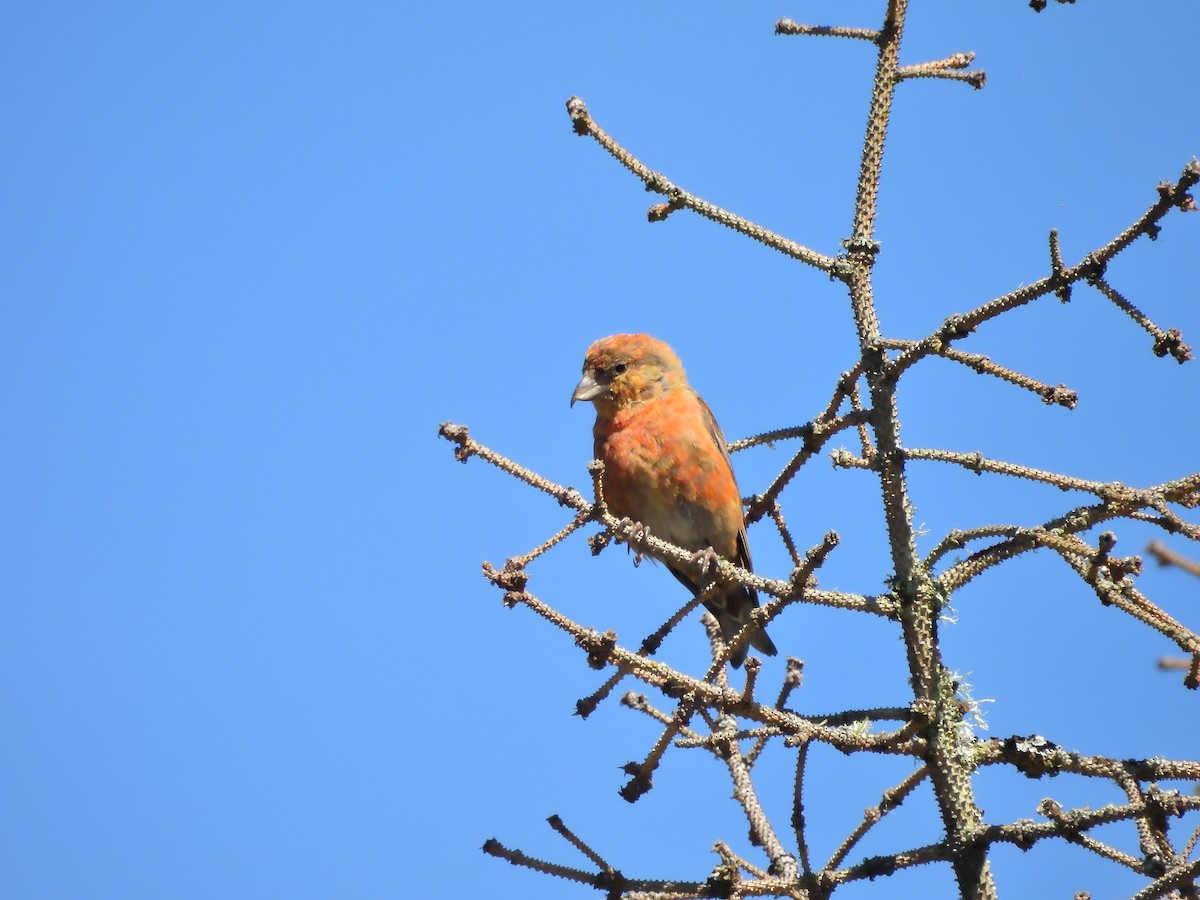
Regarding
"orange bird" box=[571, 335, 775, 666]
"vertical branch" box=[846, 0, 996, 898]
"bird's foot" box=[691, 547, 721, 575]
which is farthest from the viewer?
"orange bird" box=[571, 335, 775, 666]

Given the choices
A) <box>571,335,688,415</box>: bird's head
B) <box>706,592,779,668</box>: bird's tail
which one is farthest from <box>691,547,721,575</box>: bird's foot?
<box>571,335,688,415</box>: bird's head

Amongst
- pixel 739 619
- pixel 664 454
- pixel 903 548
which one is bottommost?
pixel 903 548

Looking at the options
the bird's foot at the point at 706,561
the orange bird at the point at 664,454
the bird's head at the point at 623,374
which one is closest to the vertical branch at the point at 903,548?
the bird's foot at the point at 706,561

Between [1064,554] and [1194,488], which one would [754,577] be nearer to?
[1064,554]

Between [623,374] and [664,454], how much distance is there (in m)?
0.54

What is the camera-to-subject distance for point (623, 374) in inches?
239

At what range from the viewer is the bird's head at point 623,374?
606 centimetres

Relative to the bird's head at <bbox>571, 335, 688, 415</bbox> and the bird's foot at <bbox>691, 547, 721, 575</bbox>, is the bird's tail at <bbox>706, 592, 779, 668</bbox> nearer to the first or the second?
the bird's head at <bbox>571, 335, 688, 415</bbox>

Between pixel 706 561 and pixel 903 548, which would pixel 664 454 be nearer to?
pixel 706 561

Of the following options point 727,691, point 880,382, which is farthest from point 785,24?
point 727,691

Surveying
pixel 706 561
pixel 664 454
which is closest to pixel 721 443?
pixel 664 454

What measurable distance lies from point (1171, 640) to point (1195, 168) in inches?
42.1

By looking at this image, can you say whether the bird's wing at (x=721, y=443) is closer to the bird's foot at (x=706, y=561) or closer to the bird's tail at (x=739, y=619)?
the bird's tail at (x=739, y=619)

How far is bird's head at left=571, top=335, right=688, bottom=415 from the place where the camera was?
6062 mm
